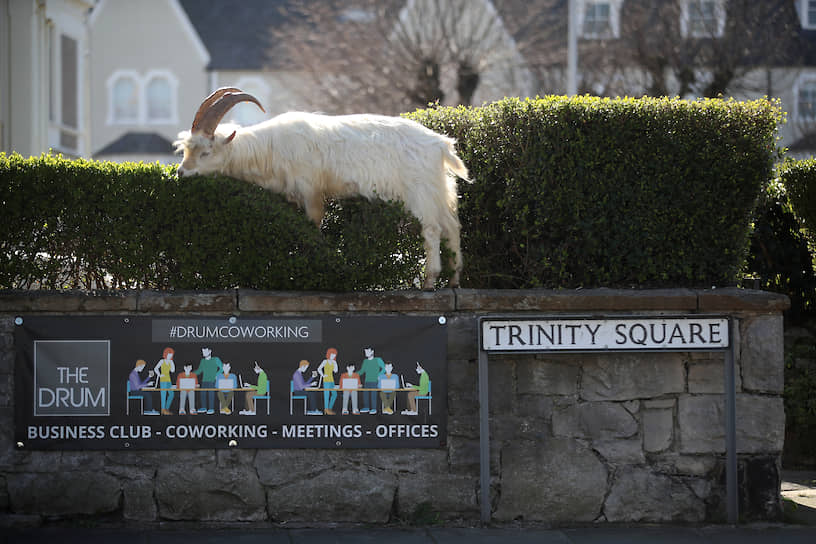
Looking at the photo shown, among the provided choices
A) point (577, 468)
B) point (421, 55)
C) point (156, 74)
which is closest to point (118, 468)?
point (577, 468)

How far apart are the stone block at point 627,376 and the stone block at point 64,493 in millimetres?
3154

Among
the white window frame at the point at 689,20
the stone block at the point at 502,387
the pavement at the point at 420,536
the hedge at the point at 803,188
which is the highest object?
the white window frame at the point at 689,20

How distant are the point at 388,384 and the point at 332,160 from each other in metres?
1.54

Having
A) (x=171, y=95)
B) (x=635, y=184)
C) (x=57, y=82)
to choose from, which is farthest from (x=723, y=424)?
Answer: (x=171, y=95)

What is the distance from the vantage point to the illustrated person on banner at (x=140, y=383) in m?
6.14

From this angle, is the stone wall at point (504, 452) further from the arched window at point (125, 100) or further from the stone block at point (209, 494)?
the arched window at point (125, 100)

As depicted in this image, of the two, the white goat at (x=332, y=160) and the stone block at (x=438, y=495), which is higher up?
the white goat at (x=332, y=160)

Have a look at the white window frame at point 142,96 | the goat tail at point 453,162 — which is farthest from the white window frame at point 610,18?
the goat tail at point 453,162

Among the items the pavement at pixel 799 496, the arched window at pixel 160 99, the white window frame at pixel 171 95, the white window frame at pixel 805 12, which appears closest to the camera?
the pavement at pixel 799 496

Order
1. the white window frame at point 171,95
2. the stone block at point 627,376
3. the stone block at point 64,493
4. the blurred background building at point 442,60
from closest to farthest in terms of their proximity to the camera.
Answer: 1. the stone block at point 64,493
2. the stone block at point 627,376
3. the blurred background building at point 442,60
4. the white window frame at point 171,95

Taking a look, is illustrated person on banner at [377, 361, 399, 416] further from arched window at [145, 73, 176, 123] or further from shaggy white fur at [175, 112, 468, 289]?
arched window at [145, 73, 176, 123]

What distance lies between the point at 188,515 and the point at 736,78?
21182mm

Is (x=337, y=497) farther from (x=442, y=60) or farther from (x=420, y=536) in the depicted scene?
(x=442, y=60)

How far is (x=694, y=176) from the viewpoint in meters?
6.66
